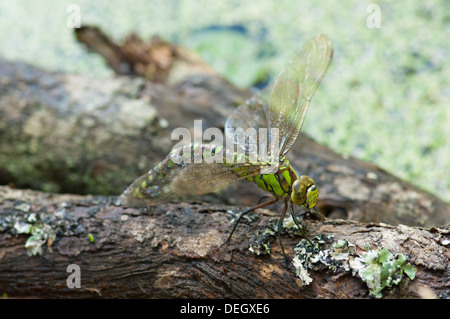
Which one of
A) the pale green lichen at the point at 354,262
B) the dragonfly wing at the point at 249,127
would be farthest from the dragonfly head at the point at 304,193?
the dragonfly wing at the point at 249,127

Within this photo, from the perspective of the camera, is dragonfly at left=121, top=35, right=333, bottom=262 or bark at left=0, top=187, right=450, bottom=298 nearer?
bark at left=0, top=187, right=450, bottom=298

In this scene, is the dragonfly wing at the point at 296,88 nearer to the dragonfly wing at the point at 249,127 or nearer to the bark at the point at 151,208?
the dragonfly wing at the point at 249,127

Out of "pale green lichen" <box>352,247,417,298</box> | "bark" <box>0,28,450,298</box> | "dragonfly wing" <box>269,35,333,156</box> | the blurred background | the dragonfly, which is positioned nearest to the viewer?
"pale green lichen" <box>352,247,417,298</box>

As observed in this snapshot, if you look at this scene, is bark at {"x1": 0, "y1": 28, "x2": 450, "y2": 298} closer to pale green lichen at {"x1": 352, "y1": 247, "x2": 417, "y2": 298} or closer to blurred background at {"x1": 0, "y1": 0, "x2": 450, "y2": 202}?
pale green lichen at {"x1": 352, "y1": 247, "x2": 417, "y2": 298}

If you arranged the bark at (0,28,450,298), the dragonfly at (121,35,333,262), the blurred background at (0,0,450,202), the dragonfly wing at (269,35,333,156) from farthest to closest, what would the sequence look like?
the blurred background at (0,0,450,202)
the dragonfly wing at (269,35,333,156)
the dragonfly at (121,35,333,262)
the bark at (0,28,450,298)

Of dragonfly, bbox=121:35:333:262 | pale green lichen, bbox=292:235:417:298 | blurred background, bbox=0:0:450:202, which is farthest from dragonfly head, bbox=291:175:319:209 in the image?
blurred background, bbox=0:0:450:202

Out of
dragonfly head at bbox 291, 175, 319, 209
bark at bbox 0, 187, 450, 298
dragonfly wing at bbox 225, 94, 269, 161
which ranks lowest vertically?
bark at bbox 0, 187, 450, 298

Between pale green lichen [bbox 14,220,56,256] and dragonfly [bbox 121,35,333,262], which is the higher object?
dragonfly [bbox 121,35,333,262]
